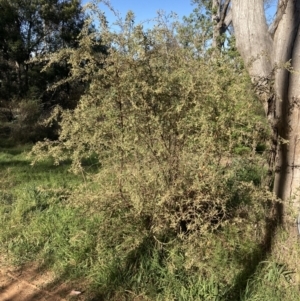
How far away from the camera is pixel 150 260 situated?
12.3ft

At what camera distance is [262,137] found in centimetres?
355

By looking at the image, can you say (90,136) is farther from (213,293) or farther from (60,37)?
(60,37)

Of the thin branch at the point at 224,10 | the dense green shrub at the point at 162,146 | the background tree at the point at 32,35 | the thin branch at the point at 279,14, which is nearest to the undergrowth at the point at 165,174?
the dense green shrub at the point at 162,146

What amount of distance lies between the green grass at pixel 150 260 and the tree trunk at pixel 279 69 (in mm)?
663

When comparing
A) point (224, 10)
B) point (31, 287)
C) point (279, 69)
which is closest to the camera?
point (279, 69)

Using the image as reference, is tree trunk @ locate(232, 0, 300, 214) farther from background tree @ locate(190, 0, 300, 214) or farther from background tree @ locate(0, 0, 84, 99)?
background tree @ locate(0, 0, 84, 99)

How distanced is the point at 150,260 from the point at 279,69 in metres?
2.14

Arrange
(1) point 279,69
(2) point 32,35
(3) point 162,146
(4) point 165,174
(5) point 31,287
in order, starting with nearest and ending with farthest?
(1) point 279,69 < (3) point 162,146 < (4) point 165,174 < (5) point 31,287 < (2) point 32,35

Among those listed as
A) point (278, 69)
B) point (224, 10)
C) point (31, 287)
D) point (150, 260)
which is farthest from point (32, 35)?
point (278, 69)

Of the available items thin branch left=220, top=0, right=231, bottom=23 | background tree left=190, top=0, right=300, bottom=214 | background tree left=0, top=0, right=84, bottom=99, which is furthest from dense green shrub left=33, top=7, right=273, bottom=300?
thin branch left=220, top=0, right=231, bottom=23

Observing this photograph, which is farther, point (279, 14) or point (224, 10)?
point (224, 10)

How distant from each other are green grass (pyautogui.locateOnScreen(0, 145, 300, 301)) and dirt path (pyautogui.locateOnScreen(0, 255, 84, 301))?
0.39 ft

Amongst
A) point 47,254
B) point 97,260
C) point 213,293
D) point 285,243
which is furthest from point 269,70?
point 47,254

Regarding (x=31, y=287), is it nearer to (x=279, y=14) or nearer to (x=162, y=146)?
(x=162, y=146)
